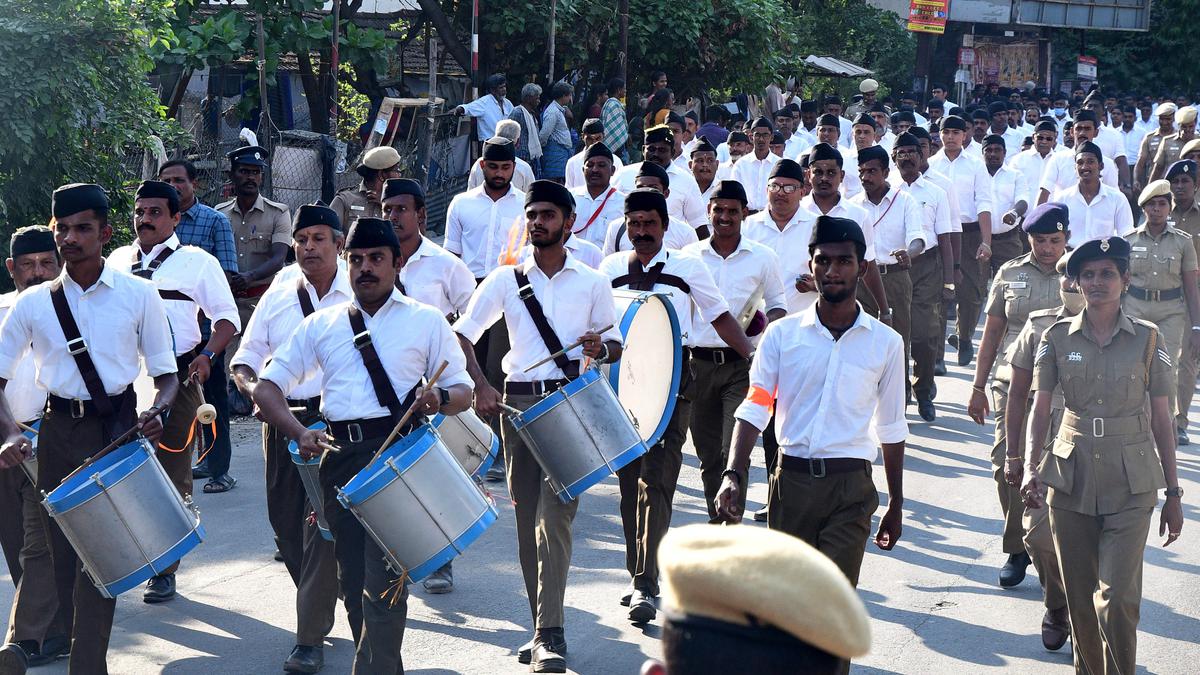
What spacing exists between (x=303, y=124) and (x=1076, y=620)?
54.8 feet

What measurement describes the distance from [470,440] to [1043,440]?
260cm

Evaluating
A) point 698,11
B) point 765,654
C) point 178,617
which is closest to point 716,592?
point 765,654

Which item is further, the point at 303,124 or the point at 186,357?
the point at 303,124

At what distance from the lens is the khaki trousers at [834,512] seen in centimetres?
607

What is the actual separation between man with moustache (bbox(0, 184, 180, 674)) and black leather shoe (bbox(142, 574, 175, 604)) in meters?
1.51

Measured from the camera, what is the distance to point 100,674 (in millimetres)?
6398

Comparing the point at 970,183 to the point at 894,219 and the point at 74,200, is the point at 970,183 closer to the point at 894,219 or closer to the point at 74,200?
the point at 894,219

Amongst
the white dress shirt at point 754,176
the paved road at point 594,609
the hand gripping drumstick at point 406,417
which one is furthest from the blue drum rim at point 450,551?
the white dress shirt at point 754,176

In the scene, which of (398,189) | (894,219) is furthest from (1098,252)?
(894,219)

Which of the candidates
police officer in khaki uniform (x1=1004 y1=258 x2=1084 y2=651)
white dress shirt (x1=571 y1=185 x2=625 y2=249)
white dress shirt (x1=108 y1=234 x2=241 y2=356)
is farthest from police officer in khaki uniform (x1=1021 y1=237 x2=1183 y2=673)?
white dress shirt (x1=571 y1=185 x2=625 y2=249)

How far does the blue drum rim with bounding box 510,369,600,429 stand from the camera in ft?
22.1

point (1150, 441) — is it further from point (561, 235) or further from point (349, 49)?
point (349, 49)

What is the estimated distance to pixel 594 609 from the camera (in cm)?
792

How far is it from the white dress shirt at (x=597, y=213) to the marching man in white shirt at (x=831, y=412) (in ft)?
17.4
